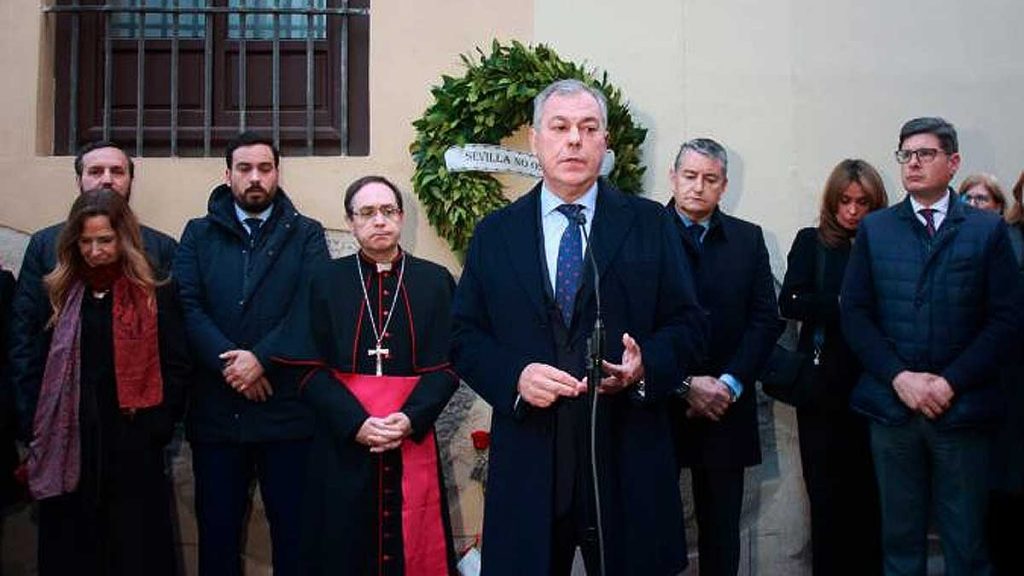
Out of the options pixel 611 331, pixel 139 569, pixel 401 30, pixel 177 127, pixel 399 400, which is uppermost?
pixel 401 30

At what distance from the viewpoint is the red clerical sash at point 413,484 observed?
3.71 metres

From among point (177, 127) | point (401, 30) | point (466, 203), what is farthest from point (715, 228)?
point (177, 127)

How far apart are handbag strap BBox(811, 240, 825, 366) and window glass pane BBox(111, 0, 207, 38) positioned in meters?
3.24

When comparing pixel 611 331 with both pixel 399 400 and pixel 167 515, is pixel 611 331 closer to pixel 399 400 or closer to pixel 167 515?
pixel 399 400

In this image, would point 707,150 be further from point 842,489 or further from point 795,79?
point 842,489

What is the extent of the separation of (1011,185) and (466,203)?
289cm

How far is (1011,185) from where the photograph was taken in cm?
530

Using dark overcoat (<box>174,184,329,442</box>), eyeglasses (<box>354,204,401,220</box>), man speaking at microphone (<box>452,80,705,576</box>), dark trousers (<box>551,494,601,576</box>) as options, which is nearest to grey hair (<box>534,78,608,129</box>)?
man speaking at microphone (<box>452,80,705,576</box>)

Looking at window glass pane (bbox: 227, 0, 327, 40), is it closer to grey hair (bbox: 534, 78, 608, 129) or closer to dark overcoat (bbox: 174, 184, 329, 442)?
dark overcoat (bbox: 174, 184, 329, 442)

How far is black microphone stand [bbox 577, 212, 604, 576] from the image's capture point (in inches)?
91.6

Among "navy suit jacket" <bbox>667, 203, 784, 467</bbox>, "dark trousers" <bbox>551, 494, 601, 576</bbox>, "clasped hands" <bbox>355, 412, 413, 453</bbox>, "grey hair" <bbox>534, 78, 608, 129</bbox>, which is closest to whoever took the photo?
"dark trousers" <bbox>551, 494, 601, 576</bbox>

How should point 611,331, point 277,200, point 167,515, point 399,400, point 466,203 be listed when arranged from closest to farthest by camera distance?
point 611,331 < point 399,400 < point 167,515 < point 277,200 < point 466,203

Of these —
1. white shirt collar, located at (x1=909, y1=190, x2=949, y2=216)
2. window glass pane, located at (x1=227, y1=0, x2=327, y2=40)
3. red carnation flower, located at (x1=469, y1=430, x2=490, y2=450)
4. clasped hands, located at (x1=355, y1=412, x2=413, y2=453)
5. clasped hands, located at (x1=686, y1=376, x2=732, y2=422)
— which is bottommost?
red carnation flower, located at (x1=469, y1=430, x2=490, y2=450)

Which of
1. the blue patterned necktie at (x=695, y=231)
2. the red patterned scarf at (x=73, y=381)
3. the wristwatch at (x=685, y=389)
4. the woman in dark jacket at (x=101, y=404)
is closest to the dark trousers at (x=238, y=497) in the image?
the woman in dark jacket at (x=101, y=404)
